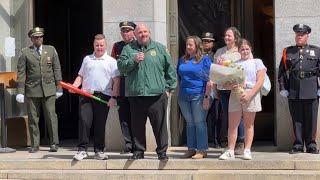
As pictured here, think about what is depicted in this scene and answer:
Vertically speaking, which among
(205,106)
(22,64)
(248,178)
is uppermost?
(22,64)

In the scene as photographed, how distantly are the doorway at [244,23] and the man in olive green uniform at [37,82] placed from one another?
8.24 feet

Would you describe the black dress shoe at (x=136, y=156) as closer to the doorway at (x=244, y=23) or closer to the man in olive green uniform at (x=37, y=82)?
the man in olive green uniform at (x=37, y=82)

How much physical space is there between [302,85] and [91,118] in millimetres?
3232

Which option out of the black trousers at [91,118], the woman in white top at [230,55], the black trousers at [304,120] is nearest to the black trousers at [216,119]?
the woman in white top at [230,55]

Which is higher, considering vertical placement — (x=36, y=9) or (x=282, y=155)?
(x=36, y=9)

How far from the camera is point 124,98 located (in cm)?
998

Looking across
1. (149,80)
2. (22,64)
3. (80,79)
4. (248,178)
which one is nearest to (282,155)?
(248,178)

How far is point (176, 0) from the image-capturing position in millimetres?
11594

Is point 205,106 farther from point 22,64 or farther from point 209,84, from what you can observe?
point 22,64

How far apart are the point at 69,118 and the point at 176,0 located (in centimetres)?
353

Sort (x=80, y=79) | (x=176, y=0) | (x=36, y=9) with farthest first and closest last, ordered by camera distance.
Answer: (x=36, y=9) → (x=176, y=0) → (x=80, y=79)

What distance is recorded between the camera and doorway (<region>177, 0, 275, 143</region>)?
11867 millimetres

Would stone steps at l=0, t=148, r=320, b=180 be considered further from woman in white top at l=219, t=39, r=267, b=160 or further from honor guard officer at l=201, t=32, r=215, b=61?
honor guard officer at l=201, t=32, r=215, b=61

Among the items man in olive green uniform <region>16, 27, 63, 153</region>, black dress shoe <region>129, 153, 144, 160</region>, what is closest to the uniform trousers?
man in olive green uniform <region>16, 27, 63, 153</region>
